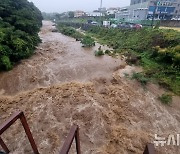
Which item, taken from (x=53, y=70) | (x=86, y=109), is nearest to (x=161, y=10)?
(x=53, y=70)

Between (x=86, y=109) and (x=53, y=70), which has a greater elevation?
(x=53, y=70)

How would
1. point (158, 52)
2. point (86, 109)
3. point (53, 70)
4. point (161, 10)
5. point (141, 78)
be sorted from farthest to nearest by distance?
point (161, 10) → point (158, 52) → point (53, 70) → point (141, 78) → point (86, 109)

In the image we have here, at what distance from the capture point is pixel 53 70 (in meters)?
14.1

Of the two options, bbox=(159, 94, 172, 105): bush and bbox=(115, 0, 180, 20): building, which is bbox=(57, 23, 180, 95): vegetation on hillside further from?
bbox=(115, 0, 180, 20): building

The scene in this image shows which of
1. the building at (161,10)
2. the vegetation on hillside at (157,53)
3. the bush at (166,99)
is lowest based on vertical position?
the bush at (166,99)

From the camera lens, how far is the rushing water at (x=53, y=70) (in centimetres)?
1171

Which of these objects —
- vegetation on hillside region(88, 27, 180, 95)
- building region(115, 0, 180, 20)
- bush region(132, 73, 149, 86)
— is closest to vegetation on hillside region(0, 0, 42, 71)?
bush region(132, 73, 149, 86)

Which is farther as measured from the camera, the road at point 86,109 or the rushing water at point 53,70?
the rushing water at point 53,70

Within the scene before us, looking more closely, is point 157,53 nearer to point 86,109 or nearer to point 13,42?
point 86,109

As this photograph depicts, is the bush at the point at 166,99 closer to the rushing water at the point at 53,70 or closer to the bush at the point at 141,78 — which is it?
the bush at the point at 141,78

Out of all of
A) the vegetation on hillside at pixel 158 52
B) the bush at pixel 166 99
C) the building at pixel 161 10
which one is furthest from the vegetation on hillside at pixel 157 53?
the building at pixel 161 10

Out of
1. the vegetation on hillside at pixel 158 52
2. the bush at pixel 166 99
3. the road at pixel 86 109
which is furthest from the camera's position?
the vegetation on hillside at pixel 158 52

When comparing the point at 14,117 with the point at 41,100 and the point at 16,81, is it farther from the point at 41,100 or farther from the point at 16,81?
the point at 16,81

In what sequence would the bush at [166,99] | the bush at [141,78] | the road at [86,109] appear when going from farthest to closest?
the bush at [141,78]
the bush at [166,99]
the road at [86,109]
